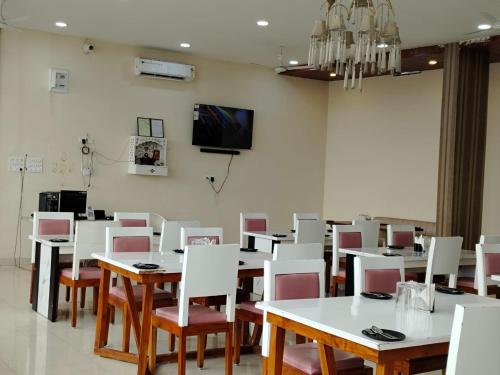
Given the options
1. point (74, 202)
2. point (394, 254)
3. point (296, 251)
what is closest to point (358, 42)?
point (296, 251)

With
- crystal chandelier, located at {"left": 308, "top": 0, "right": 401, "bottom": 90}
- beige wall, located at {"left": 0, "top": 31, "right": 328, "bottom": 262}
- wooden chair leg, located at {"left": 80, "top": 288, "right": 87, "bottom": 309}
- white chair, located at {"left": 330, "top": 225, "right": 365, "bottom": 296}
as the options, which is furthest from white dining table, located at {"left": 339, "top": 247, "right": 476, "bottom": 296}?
beige wall, located at {"left": 0, "top": 31, "right": 328, "bottom": 262}

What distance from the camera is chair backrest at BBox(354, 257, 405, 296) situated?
155 inches

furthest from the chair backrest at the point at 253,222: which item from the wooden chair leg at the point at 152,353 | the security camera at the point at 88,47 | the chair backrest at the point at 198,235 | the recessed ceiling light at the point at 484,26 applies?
the wooden chair leg at the point at 152,353

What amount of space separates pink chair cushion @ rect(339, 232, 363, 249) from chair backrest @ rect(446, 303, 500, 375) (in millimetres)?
4348

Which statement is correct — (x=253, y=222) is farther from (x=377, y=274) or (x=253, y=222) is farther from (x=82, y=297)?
(x=377, y=274)

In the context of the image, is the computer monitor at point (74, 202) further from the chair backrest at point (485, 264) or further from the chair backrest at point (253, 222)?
the chair backrest at point (485, 264)

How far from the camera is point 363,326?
9.32ft

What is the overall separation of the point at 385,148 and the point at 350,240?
4154 mm

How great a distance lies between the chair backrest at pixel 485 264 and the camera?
538 centimetres

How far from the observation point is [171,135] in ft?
33.4

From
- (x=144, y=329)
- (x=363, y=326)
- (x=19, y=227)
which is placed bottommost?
(x=144, y=329)

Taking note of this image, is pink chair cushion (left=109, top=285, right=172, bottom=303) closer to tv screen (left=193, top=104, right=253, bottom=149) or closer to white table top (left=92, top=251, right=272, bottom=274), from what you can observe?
white table top (left=92, top=251, right=272, bottom=274)

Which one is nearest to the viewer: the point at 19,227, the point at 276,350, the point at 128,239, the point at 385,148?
the point at 276,350

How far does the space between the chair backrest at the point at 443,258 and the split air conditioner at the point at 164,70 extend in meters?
5.61
